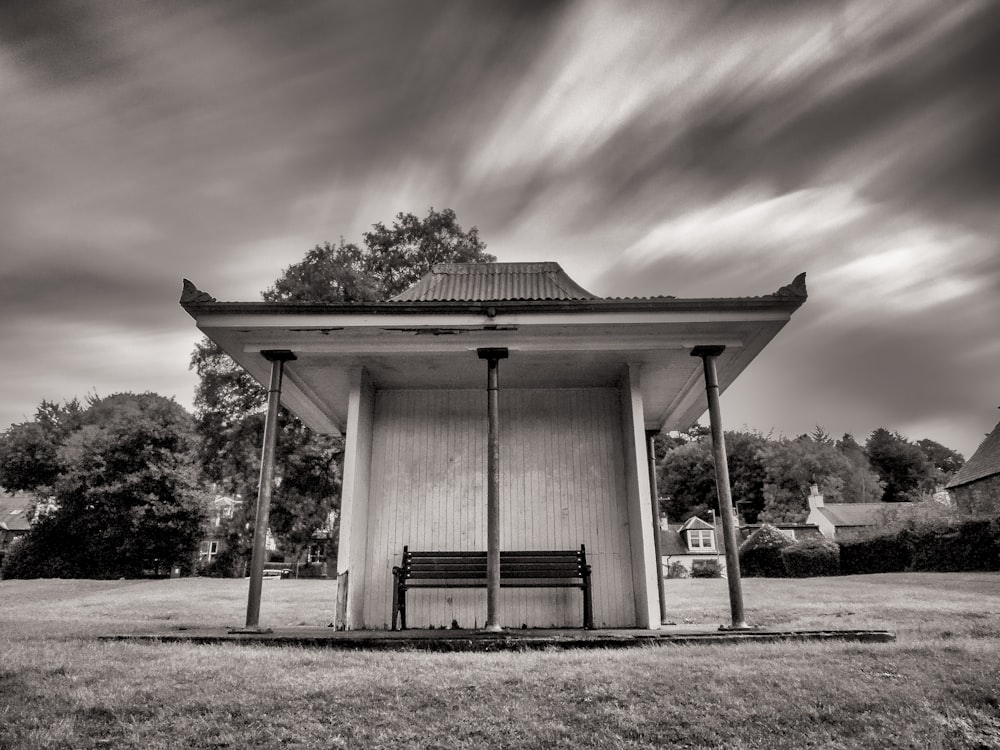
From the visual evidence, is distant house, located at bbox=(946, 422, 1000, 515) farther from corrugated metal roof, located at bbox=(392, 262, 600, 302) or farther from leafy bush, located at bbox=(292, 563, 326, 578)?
leafy bush, located at bbox=(292, 563, 326, 578)

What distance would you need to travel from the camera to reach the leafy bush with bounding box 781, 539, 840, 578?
28.4 metres

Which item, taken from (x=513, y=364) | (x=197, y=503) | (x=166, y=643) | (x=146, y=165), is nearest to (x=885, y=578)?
(x=513, y=364)

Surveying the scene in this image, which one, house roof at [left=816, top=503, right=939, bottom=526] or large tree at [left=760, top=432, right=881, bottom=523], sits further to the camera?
large tree at [left=760, top=432, right=881, bottom=523]

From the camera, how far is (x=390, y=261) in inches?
1017

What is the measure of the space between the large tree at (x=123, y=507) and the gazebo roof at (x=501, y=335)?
25.6 metres

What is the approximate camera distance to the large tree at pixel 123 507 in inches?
1222

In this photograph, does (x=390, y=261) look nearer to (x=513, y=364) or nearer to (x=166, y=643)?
(x=513, y=364)

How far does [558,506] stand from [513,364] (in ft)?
7.40

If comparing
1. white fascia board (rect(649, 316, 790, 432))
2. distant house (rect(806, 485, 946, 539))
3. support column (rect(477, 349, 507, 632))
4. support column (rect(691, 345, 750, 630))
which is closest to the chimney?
distant house (rect(806, 485, 946, 539))

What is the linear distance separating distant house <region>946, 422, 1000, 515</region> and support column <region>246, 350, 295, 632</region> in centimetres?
3478

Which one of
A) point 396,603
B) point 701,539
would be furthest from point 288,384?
point 701,539

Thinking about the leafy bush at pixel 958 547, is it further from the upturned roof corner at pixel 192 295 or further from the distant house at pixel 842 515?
the upturned roof corner at pixel 192 295

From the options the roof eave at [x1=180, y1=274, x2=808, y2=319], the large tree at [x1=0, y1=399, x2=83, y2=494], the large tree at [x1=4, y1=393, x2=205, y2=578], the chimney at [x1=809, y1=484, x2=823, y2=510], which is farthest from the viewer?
the chimney at [x1=809, y1=484, x2=823, y2=510]

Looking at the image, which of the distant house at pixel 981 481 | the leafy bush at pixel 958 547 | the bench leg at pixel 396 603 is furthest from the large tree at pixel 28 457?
the distant house at pixel 981 481
